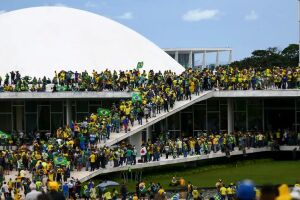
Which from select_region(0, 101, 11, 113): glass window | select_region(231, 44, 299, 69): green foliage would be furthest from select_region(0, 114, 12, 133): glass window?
select_region(231, 44, 299, 69): green foliage

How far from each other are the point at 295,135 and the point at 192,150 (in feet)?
22.8

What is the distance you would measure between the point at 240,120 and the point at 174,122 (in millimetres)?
4000

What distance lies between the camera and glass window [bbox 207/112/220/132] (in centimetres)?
4216

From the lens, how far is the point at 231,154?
120ft

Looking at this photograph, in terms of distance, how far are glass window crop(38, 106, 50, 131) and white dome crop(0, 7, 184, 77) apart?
2803mm

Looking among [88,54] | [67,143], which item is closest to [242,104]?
[88,54]

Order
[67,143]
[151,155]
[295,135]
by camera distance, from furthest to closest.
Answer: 1. [295,135]
2. [151,155]
3. [67,143]

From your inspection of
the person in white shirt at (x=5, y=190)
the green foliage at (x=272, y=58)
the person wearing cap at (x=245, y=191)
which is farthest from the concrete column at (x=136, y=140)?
the green foliage at (x=272, y=58)

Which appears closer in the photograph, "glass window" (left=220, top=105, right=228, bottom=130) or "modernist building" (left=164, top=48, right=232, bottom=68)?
"glass window" (left=220, top=105, right=228, bottom=130)

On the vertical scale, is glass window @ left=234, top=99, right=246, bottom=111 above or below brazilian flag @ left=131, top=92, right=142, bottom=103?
below

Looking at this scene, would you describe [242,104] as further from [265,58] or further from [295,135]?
[265,58]

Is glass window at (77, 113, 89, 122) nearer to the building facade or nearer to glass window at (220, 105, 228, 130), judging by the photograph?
the building facade

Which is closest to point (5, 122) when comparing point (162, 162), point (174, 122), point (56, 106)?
point (56, 106)

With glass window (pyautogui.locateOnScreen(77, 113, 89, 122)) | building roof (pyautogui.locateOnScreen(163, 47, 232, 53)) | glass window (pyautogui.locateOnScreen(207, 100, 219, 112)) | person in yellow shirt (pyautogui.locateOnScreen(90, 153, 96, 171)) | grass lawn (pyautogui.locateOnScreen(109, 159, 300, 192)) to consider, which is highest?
building roof (pyautogui.locateOnScreen(163, 47, 232, 53))
